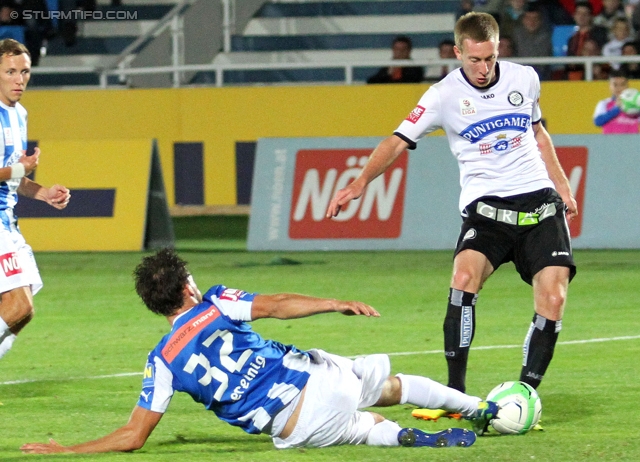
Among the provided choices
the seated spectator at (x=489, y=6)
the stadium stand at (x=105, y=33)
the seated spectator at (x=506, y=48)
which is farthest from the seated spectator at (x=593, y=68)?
the stadium stand at (x=105, y=33)

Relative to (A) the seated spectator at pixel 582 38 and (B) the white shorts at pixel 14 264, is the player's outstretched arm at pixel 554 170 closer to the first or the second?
(B) the white shorts at pixel 14 264

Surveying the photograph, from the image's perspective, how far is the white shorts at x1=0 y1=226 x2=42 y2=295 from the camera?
24.8 ft

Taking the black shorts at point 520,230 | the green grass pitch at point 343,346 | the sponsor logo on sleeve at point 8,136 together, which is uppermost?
the sponsor logo on sleeve at point 8,136

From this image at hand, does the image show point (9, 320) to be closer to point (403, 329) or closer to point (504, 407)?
point (504, 407)

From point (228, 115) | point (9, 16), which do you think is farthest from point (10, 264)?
point (9, 16)

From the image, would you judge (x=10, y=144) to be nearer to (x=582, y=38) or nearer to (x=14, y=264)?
(x=14, y=264)

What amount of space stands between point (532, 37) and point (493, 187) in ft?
42.9

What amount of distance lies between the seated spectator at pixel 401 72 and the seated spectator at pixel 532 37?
1543mm

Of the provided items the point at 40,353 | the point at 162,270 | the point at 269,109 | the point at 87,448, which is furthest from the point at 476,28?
the point at 269,109

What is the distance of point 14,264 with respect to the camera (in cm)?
761

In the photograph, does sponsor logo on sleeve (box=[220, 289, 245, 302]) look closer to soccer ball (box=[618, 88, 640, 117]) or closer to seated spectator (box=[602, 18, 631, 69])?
soccer ball (box=[618, 88, 640, 117])

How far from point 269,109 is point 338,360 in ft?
48.0

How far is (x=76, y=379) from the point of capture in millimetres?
8352

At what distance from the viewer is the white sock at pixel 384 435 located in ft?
19.8
